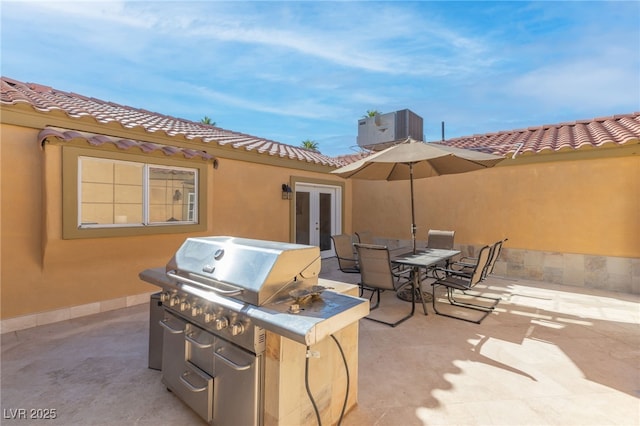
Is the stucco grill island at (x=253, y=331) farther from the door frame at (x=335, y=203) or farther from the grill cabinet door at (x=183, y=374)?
the door frame at (x=335, y=203)

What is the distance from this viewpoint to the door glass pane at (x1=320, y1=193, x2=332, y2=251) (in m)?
10.5

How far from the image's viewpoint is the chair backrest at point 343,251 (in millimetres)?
6824

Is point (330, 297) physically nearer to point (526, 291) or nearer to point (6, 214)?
point (6, 214)

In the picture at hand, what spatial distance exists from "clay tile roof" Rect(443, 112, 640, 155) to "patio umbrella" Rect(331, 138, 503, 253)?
125 inches

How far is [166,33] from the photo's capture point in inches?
279

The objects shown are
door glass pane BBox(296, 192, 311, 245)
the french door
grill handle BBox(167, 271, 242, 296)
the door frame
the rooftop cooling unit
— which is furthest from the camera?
the rooftop cooling unit

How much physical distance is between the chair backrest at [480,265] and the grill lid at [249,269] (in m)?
3.87

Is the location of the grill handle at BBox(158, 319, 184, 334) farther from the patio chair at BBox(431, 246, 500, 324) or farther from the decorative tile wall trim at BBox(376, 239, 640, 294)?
the decorative tile wall trim at BBox(376, 239, 640, 294)

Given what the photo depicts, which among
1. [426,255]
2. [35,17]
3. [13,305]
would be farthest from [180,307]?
[35,17]

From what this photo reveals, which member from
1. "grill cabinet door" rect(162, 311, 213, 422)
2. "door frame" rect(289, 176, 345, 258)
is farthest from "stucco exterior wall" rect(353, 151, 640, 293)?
"grill cabinet door" rect(162, 311, 213, 422)

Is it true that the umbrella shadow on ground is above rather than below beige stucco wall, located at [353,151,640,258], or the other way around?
below

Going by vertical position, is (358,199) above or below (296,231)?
above

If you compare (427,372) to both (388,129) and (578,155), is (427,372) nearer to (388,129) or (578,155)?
(578,155)

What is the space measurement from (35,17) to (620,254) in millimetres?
14262
